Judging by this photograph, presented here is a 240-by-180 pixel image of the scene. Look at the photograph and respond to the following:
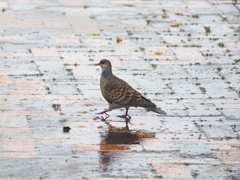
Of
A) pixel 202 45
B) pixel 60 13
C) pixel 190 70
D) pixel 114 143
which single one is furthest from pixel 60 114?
pixel 60 13

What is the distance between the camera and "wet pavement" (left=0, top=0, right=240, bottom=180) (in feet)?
22.3

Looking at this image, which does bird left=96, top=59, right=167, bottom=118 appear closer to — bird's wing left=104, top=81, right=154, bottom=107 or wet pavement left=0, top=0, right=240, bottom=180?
bird's wing left=104, top=81, right=154, bottom=107

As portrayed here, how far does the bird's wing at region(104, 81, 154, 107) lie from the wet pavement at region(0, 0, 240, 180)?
259mm

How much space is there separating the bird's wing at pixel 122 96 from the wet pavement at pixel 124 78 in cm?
26

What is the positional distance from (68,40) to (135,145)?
4.52m

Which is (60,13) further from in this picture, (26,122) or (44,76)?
(26,122)

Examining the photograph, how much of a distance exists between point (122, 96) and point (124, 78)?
1.74 metres

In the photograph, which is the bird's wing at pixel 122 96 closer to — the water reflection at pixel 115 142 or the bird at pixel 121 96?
the bird at pixel 121 96

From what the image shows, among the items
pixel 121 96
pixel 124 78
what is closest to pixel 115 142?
pixel 121 96

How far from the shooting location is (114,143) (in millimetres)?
7344

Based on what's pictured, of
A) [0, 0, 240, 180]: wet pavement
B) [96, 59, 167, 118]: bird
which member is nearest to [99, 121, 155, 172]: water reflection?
[0, 0, 240, 180]: wet pavement

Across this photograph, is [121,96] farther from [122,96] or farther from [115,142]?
[115,142]

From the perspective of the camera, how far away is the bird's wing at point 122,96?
26.1 ft

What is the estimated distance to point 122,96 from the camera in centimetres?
799
